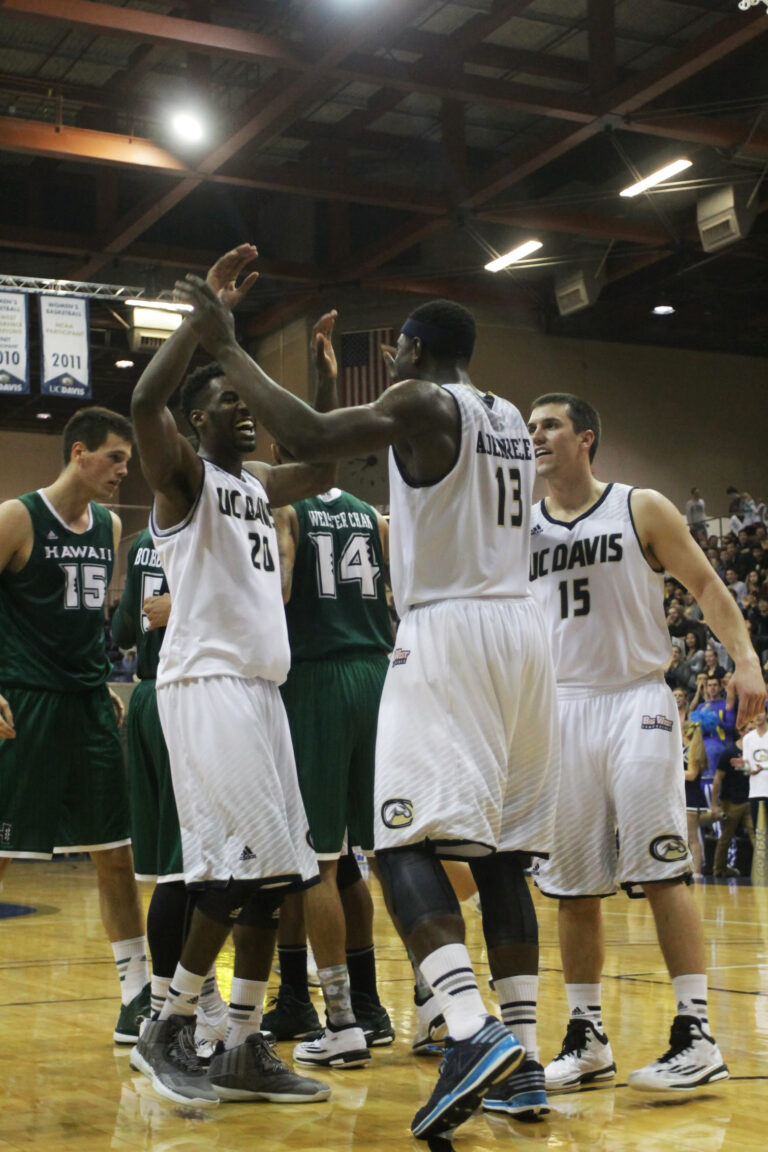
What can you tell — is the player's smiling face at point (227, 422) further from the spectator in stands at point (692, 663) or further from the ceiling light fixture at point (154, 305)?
the ceiling light fixture at point (154, 305)

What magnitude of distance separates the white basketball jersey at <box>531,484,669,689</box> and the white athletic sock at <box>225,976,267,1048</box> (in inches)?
60.9

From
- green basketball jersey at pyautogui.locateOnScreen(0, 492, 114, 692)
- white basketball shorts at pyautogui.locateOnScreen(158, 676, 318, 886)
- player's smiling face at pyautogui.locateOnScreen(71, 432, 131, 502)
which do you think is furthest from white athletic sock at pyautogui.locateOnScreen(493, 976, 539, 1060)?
player's smiling face at pyautogui.locateOnScreen(71, 432, 131, 502)

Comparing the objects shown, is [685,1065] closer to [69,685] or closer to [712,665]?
[69,685]

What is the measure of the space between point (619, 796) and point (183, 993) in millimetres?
1621

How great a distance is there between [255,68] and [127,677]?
945cm

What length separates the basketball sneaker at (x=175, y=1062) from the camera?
4160 mm

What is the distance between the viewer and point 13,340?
60.3 feet

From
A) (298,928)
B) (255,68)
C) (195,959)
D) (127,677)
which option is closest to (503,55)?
(255,68)

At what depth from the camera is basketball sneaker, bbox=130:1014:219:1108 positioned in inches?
164

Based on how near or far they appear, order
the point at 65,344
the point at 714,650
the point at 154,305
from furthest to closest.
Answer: the point at 154,305 < the point at 65,344 < the point at 714,650

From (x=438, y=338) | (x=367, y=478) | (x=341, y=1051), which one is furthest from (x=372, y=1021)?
(x=367, y=478)

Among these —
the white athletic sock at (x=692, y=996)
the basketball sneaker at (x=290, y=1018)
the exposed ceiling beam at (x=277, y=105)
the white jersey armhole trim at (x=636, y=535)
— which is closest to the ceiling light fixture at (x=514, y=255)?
the exposed ceiling beam at (x=277, y=105)

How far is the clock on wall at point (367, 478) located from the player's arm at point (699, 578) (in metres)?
19.6

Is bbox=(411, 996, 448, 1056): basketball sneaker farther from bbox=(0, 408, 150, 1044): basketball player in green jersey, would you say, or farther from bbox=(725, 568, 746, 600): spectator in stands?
bbox=(725, 568, 746, 600): spectator in stands
